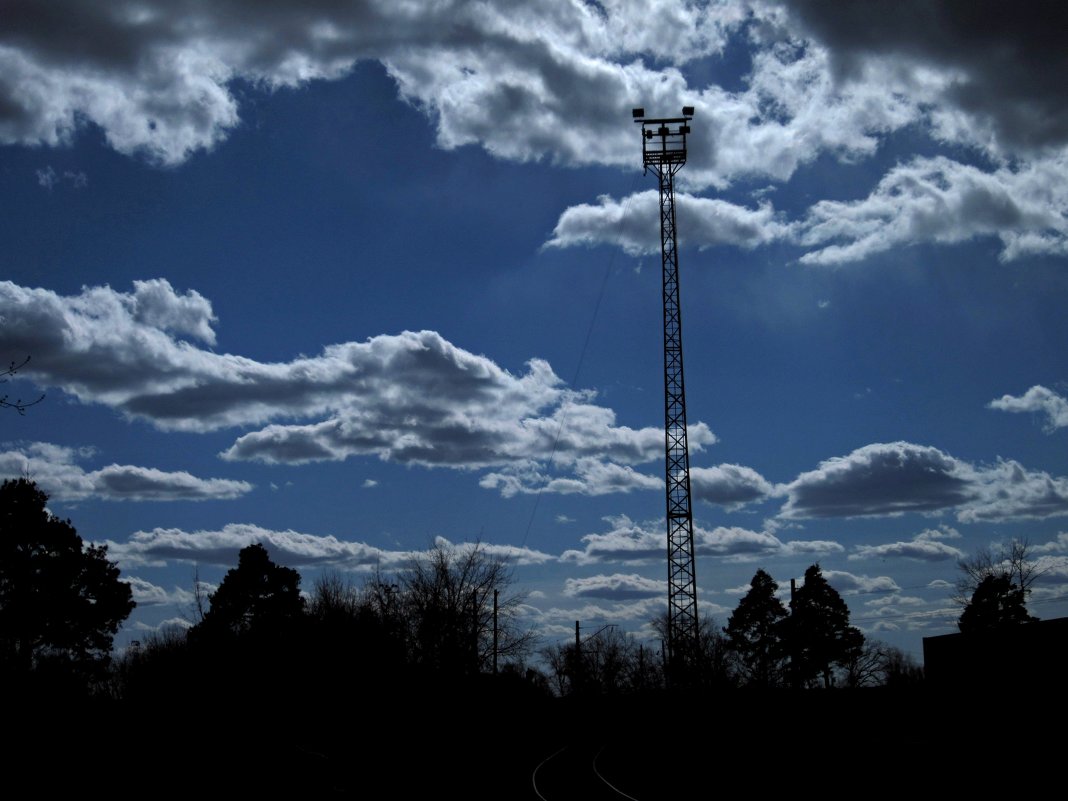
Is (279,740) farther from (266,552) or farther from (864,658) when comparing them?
(864,658)

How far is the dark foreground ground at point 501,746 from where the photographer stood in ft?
81.3

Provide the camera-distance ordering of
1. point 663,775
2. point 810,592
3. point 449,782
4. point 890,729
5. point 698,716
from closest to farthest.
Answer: point 449,782 → point 663,775 → point 890,729 → point 698,716 → point 810,592

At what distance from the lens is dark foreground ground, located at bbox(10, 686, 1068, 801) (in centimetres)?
2477

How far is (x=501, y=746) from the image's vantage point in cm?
4559

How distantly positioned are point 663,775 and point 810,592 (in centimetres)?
5201

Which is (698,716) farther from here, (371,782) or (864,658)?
(864,658)

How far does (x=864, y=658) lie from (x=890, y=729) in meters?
39.3

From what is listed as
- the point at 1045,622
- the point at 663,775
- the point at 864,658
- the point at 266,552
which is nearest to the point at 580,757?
the point at 663,775

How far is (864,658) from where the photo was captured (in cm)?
8306

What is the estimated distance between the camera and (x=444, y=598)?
59.9m

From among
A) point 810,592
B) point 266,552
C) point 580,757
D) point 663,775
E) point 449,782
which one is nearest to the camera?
point 449,782

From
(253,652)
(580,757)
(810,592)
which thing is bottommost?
(580,757)

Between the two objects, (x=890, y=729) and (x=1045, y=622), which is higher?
(x=1045, y=622)

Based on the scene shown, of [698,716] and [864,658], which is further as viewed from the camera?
[864,658]
